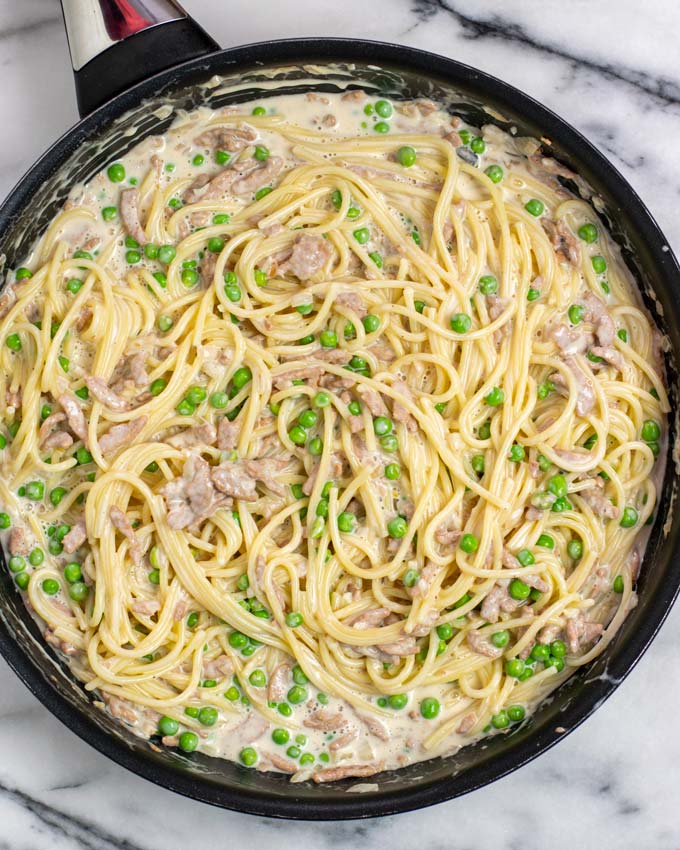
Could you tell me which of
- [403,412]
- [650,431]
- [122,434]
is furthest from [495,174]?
[122,434]

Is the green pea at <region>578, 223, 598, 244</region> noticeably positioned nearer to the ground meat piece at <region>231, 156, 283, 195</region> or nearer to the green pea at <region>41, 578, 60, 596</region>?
the ground meat piece at <region>231, 156, 283, 195</region>

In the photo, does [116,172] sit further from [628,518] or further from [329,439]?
[628,518]

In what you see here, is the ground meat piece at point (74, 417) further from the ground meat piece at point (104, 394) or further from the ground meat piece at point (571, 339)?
the ground meat piece at point (571, 339)

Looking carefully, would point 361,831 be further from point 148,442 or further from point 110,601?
point 148,442

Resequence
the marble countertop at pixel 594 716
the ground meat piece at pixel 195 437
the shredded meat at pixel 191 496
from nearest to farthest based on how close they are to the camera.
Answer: the shredded meat at pixel 191 496 → the ground meat piece at pixel 195 437 → the marble countertop at pixel 594 716

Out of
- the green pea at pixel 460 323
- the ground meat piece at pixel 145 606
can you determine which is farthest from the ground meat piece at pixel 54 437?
the green pea at pixel 460 323

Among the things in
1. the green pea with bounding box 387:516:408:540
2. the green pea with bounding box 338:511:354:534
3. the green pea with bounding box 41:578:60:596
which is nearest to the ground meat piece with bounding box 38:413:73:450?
the green pea with bounding box 41:578:60:596
